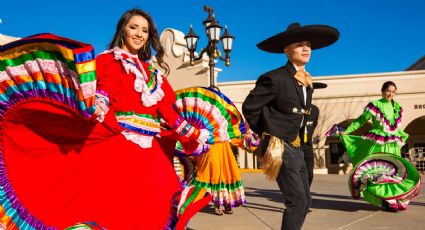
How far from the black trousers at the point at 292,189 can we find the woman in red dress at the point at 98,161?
738mm

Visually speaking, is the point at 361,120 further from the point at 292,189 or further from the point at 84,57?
the point at 84,57

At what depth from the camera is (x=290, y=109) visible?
335cm

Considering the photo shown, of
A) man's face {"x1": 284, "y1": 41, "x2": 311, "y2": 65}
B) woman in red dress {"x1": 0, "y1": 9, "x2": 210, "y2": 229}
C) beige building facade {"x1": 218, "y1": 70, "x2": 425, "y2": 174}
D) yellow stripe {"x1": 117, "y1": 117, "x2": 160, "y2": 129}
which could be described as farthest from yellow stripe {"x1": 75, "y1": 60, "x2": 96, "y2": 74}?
beige building facade {"x1": 218, "y1": 70, "x2": 425, "y2": 174}

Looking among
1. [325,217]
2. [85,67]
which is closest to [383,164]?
[325,217]

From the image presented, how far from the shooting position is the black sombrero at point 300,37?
3.47m

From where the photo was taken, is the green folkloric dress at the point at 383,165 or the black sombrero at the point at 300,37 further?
the green folkloric dress at the point at 383,165

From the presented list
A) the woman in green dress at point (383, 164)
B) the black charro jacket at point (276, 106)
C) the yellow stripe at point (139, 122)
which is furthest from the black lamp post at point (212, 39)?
the yellow stripe at point (139, 122)

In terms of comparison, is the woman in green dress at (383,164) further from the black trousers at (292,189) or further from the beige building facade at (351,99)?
the beige building facade at (351,99)

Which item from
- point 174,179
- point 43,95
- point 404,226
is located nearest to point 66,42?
point 43,95

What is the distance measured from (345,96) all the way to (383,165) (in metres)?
20.0

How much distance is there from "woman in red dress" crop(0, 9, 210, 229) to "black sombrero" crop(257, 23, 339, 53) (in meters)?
1.12

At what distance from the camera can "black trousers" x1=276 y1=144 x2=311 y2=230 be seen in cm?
313

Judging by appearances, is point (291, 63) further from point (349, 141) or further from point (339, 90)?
point (339, 90)

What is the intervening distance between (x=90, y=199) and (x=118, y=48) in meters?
1.05
